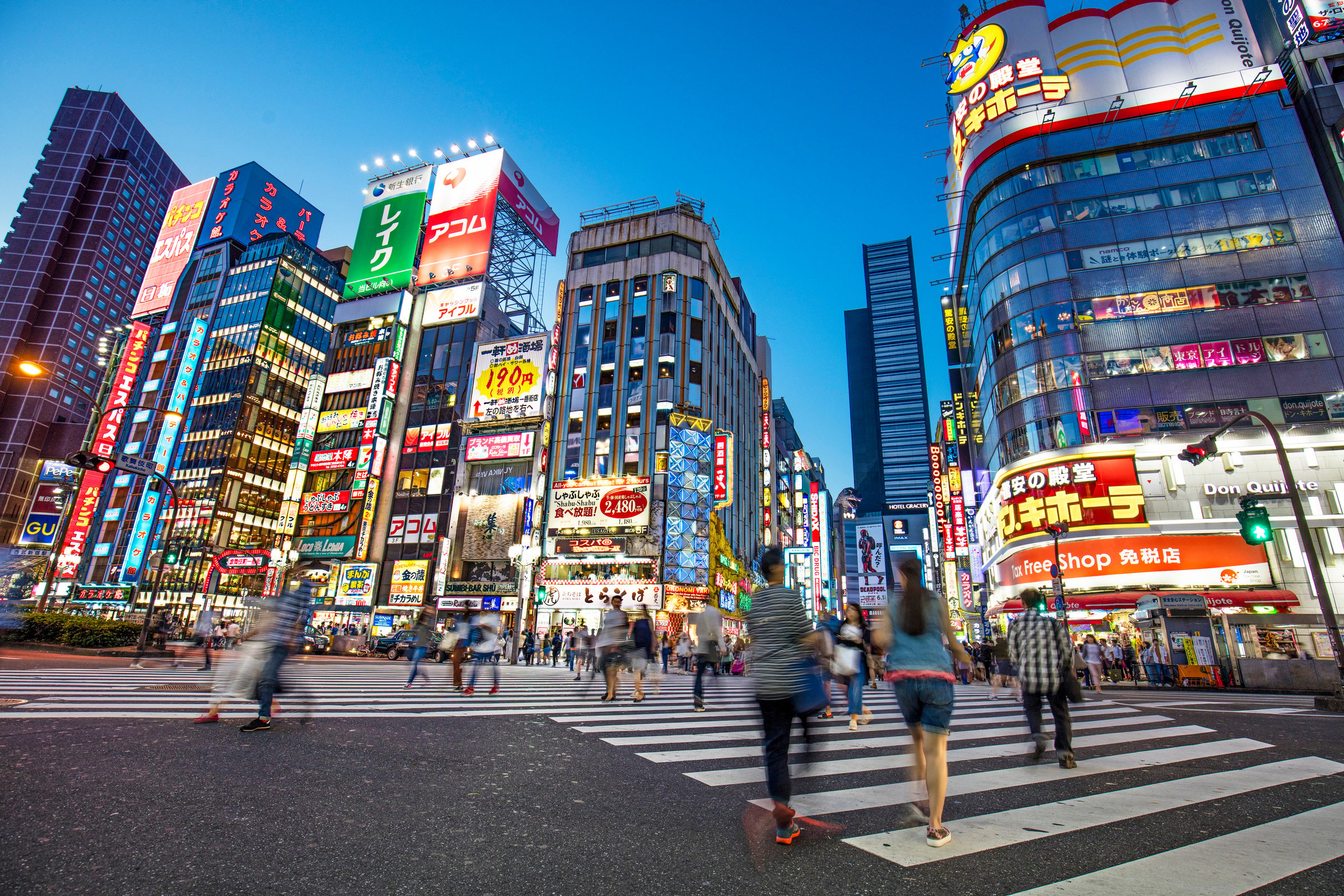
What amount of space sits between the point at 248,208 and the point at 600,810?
94348mm

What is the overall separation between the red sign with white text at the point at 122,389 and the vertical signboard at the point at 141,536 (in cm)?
603

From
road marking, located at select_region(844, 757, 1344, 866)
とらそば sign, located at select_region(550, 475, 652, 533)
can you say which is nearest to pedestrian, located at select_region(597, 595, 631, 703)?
road marking, located at select_region(844, 757, 1344, 866)

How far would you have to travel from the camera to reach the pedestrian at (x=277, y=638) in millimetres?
6586

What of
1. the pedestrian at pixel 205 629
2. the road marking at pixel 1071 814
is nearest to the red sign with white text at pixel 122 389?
the pedestrian at pixel 205 629

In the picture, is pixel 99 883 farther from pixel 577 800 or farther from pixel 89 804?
pixel 577 800

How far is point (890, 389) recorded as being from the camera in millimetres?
187500

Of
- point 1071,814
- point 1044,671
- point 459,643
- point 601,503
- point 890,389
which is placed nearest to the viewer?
point 1071,814

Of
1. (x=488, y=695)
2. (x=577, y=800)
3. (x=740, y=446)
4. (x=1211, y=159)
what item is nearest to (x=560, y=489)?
(x=740, y=446)

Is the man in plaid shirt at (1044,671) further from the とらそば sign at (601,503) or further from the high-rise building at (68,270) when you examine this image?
the high-rise building at (68,270)

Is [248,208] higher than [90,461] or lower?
higher

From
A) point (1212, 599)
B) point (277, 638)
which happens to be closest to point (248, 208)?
point (277, 638)

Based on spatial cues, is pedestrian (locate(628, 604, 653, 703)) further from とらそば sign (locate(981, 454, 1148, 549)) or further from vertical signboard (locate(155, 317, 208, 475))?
vertical signboard (locate(155, 317, 208, 475))

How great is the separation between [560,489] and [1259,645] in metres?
39.2

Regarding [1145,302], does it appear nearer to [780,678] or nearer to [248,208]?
[780,678]
